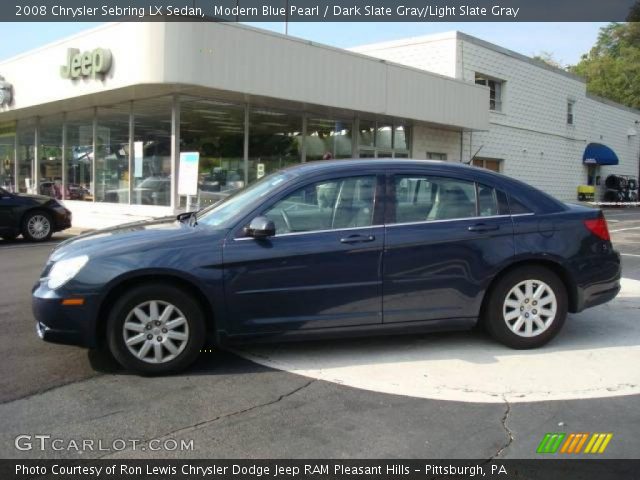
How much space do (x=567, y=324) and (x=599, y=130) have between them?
93.8 feet

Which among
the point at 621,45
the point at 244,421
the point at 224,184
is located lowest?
the point at 244,421

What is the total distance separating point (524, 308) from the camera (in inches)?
200

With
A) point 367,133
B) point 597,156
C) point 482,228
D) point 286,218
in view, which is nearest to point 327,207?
point 286,218

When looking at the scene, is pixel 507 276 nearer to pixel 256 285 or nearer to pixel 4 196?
pixel 256 285

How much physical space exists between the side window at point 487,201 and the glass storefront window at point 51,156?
16763mm

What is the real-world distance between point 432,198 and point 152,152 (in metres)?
11.3

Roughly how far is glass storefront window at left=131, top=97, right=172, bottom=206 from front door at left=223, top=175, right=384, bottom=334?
1026 cm

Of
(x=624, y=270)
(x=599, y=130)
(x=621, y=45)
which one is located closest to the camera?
(x=624, y=270)

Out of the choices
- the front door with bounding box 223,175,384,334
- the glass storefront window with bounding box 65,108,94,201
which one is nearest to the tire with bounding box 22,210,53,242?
the glass storefront window with bounding box 65,108,94,201

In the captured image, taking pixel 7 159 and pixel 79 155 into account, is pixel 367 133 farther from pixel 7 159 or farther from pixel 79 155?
pixel 7 159

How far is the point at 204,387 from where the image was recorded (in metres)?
4.28

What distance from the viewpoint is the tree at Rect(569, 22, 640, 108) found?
4662cm

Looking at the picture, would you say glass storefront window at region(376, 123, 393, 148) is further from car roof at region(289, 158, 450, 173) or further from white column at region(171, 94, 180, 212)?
car roof at region(289, 158, 450, 173)

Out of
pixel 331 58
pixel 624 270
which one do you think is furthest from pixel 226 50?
pixel 624 270
